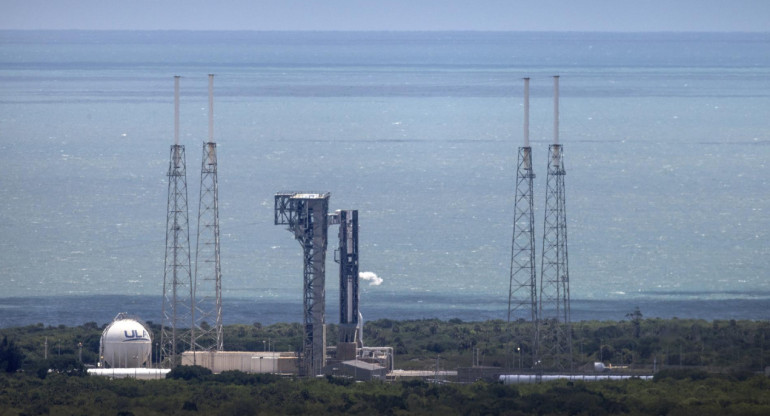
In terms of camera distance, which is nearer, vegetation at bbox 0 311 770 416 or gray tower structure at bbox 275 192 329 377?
vegetation at bbox 0 311 770 416

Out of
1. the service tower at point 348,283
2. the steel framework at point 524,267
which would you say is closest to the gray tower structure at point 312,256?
the service tower at point 348,283

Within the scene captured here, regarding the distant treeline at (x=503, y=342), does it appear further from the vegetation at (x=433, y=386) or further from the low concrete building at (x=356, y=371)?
the low concrete building at (x=356, y=371)

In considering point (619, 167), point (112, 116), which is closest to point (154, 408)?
point (619, 167)

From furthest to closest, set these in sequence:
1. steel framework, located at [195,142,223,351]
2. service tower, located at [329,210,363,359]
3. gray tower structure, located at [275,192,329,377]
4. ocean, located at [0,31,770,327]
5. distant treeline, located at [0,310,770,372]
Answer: ocean, located at [0,31,770,327] < distant treeline, located at [0,310,770,372] < service tower, located at [329,210,363,359] < steel framework, located at [195,142,223,351] < gray tower structure, located at [275,192,329,377]

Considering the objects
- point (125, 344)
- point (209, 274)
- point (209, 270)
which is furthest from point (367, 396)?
point (209, 270)

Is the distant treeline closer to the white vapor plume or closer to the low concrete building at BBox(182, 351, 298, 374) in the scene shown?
the low concrete building at BBox(182, 351, 298, 374)

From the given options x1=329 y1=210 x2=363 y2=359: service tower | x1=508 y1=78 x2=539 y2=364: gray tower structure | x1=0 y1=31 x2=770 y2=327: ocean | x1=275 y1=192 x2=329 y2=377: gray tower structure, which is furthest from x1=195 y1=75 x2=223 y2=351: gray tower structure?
x1=508 y1=78 x2=539 y2=364: gray tower structure
